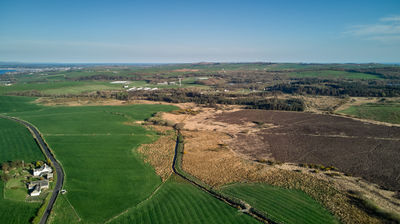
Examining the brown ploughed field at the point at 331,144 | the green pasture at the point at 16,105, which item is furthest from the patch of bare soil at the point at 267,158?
the green pasture at the point at 16,105

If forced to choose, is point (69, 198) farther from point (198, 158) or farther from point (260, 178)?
point (260, 178)

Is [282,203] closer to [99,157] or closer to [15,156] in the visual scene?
[99,157]

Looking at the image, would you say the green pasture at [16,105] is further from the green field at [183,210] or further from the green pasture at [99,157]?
the green field at [183,210]

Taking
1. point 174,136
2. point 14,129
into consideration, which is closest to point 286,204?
point 174,136

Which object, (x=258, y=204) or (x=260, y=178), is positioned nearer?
(x=258, y=204)

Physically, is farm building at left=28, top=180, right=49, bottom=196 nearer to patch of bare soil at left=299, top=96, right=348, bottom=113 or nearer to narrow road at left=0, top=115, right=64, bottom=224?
narrow road at left=0, top=115, right=64, bottom=224
